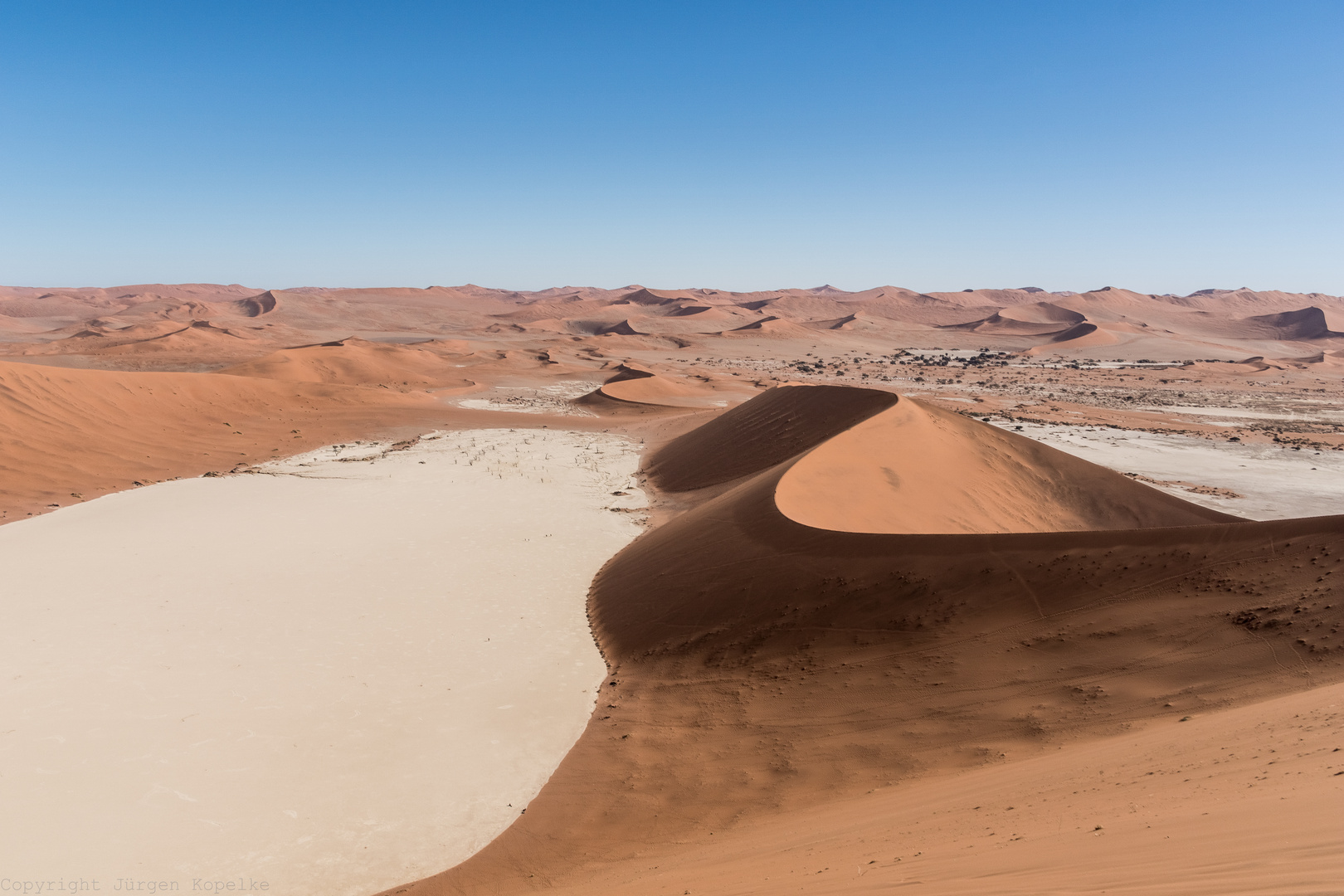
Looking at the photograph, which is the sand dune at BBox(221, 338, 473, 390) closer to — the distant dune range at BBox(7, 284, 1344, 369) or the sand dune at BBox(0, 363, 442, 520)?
the sand dune at BBox(0, 363, 442, 520)

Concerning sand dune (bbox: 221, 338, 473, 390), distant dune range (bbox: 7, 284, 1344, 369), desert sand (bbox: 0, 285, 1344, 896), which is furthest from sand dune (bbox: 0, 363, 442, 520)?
distant dune range (bbox: 7, 284, 1344, 369)

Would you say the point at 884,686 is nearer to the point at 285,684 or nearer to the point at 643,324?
the point at 285,684

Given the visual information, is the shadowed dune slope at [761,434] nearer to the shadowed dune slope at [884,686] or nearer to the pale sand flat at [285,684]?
the pale sand flat at [285,684]

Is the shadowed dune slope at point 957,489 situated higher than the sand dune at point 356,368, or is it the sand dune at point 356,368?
the sand dune at point 356,368

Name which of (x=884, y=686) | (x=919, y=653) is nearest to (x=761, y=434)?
(x=919, y=653)

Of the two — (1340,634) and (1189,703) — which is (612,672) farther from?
(1340,634)

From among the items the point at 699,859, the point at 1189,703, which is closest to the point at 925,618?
the point at 1189,703

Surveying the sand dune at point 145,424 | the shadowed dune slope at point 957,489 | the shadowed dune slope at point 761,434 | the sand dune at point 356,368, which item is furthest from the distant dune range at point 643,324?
the shadowed dune slope at point 957,489
